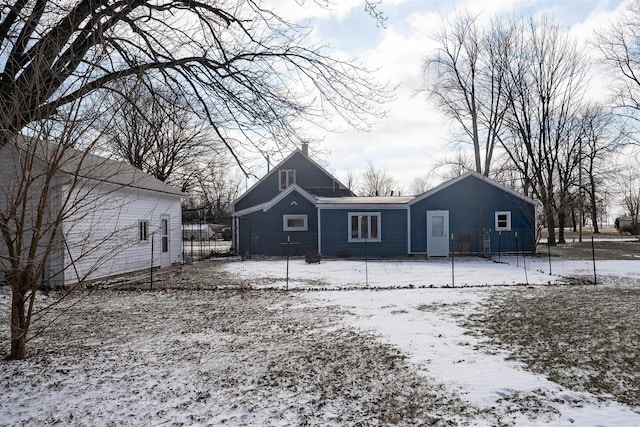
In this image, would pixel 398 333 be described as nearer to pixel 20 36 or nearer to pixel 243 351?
pixel 243 351

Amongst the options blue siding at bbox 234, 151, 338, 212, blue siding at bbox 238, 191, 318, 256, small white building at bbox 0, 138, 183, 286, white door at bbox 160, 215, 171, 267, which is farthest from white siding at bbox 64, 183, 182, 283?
blue siding at bbox 234, 151, 338, 212

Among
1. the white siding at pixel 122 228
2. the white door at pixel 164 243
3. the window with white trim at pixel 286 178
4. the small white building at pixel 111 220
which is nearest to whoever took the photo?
the small white building at pixel 111 220

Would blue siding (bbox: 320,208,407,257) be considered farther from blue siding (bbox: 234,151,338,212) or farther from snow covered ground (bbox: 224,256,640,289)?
blue siding (bbox: 234,151,338,212)

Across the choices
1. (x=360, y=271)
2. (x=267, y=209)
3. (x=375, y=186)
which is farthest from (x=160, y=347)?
(x=375, y=186)

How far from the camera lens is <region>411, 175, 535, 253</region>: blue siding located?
23.1m

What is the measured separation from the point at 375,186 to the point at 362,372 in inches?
2631

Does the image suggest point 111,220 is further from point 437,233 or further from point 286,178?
point 286,178

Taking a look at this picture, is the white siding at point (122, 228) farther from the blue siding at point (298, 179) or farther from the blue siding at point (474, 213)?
the blue siding at point (474, 213)

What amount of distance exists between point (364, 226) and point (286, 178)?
8.72 meters

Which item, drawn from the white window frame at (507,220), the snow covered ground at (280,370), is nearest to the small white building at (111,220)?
the snow covered ground at (280,370)

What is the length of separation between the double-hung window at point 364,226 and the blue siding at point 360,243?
0.53ft

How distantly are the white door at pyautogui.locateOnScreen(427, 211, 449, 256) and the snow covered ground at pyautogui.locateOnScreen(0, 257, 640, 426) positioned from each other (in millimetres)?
12898

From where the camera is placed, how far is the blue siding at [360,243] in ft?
75.4

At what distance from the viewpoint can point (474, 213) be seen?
23172mm
